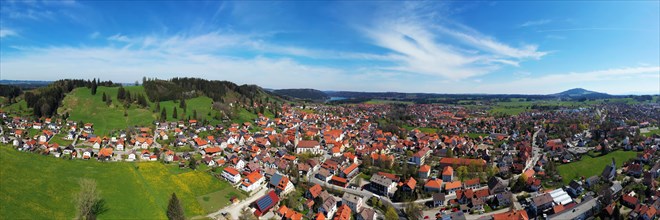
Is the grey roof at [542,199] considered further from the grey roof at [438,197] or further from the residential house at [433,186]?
the residential house at [433,186]

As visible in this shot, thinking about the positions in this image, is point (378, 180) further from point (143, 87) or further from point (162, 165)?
point (143, 87)

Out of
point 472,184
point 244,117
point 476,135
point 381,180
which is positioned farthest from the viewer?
point 244,117

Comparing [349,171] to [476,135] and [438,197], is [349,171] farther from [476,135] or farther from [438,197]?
[476,135]

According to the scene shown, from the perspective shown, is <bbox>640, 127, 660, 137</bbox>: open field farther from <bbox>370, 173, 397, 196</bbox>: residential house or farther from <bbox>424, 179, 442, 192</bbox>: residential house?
<bbox>370, 173, 397, 196</bbox>: residential house

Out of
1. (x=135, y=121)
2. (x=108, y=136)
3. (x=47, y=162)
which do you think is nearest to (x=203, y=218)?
(x=47, y=162)

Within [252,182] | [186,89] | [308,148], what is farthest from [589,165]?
[186,89]

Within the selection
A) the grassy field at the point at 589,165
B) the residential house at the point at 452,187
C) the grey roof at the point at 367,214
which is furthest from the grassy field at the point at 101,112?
the grassy field at the point at 589,165
